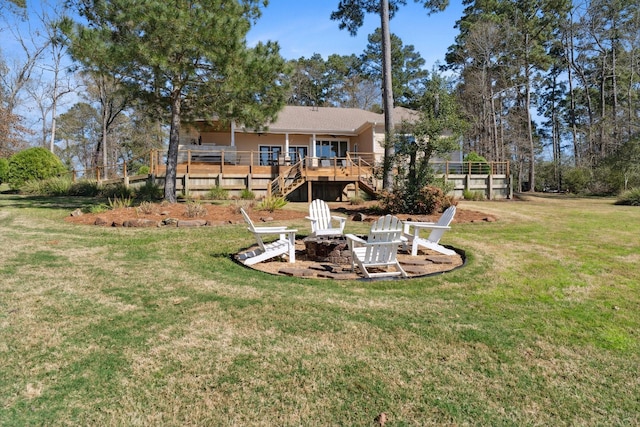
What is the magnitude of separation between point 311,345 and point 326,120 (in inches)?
891

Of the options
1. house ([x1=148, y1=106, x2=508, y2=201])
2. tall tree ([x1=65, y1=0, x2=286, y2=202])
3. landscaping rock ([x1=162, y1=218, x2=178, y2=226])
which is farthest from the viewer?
house ([x1=148, y1=106, x2=508, y2=201])

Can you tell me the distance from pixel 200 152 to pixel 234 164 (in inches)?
67.0

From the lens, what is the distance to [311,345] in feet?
10.5

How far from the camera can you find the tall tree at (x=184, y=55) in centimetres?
1011

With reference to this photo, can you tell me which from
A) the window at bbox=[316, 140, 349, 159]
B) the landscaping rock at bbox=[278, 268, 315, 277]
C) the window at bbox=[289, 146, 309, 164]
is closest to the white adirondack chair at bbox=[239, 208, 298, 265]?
the landscaping rock at bbox=[278, 268, 315, 277]

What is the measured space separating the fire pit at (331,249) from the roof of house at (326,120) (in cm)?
1583

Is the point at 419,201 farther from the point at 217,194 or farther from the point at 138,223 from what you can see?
the point at 217,194

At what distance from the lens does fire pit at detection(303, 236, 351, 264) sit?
6.12 meters

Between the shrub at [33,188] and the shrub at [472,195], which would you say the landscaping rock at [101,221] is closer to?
the shrub at [33,188]

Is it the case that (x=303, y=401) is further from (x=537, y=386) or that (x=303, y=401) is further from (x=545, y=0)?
(x=545, y=0)

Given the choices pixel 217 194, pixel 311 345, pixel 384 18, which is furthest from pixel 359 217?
pixel 384 18

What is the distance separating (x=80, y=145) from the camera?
145 ft

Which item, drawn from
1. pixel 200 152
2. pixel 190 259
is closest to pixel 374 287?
pixel 190 259

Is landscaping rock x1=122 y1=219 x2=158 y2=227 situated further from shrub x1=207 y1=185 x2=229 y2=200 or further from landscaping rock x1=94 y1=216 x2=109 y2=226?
shrub x1=207 y1=185 x2=229 y2=200
